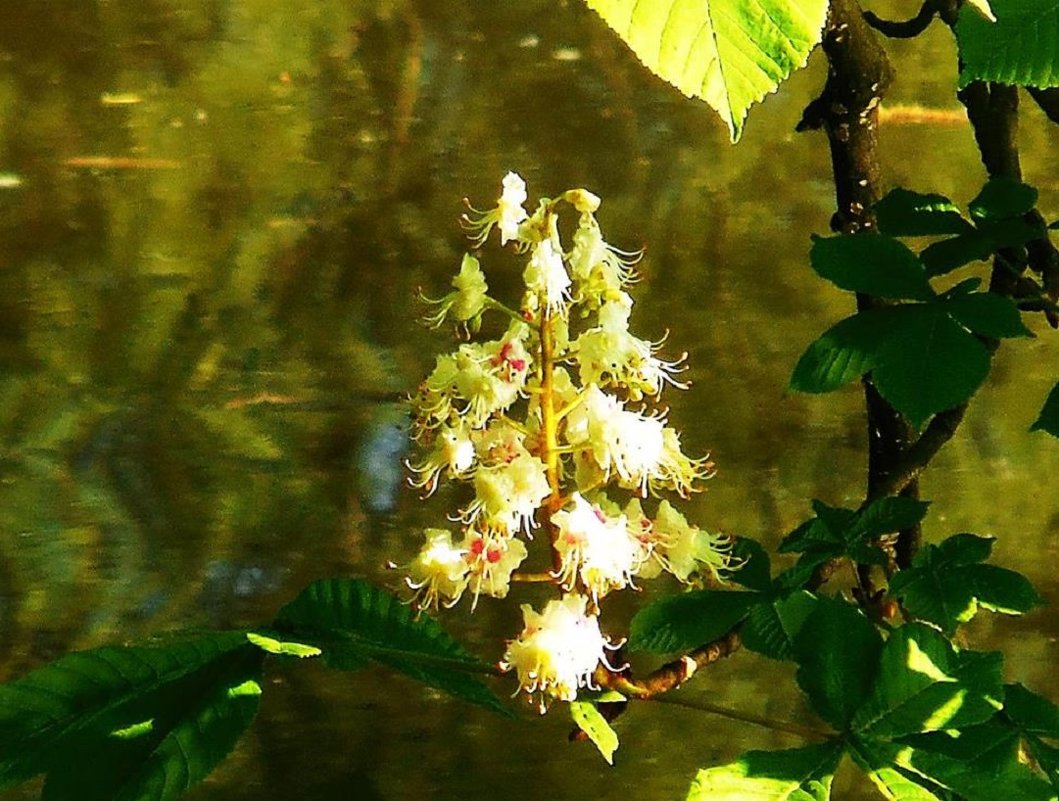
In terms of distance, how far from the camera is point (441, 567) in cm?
51

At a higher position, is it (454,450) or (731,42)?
(731,42)

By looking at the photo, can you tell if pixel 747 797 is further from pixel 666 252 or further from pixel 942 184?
pixel 942 184

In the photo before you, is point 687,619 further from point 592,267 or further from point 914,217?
point 914,217

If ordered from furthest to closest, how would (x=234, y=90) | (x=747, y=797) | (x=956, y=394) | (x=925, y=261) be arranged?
1. (x=234, y=90)
2. (x=925, y=261)
3. (x=956, y=394)
4. (x=747, y=797)

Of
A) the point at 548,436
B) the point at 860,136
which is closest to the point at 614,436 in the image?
the point at 548,436

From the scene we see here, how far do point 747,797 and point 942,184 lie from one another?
2.23 ft

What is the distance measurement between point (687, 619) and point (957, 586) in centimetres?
18

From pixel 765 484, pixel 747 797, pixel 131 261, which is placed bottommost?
pixel 765 484

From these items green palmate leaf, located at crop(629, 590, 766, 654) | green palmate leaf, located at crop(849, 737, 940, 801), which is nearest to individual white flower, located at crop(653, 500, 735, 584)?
green palmate leaf, located at crop(629, 590, 766, 654)

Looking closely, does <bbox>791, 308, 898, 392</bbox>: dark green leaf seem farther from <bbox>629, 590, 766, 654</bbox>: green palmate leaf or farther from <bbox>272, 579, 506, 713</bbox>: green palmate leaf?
<bbox>272, 579, 506, 713</bbox>: green palmate leaf

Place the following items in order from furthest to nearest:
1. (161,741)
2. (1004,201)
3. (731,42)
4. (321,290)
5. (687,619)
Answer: (321,290) < (1004,201) < (687,619) < (161,741) < (731,42)

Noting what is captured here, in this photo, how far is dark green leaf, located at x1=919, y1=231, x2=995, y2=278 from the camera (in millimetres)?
661

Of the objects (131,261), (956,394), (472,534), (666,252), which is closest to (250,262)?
(131,261)

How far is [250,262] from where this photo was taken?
0.89m
